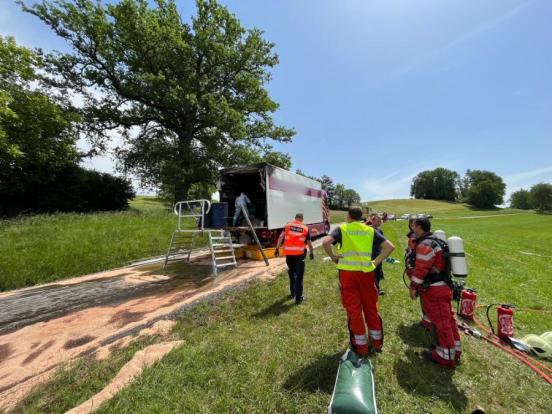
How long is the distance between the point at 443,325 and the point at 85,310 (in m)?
6.99

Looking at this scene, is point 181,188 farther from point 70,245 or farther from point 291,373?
point 291,373

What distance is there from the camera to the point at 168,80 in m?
19.8

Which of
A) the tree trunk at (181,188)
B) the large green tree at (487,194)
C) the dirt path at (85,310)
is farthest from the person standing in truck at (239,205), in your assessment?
the large green tree at (487,194)

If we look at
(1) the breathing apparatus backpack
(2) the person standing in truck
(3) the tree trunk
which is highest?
(3) the tree trunk

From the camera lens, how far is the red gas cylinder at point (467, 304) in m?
5.29

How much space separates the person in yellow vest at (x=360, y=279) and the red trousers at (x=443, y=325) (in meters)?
0.71

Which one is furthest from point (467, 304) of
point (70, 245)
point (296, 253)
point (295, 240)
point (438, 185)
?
point (438, 185)

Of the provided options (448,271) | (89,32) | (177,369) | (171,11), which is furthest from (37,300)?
(171,11)

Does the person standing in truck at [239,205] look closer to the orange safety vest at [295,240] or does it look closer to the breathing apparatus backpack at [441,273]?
the orange safety vest at [295,240]

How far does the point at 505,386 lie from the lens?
3.32m

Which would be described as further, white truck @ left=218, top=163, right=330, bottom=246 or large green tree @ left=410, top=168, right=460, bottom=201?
large green tree @ left=410, top=168, right=460, bottom=201

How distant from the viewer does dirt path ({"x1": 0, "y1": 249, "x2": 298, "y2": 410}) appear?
414cm

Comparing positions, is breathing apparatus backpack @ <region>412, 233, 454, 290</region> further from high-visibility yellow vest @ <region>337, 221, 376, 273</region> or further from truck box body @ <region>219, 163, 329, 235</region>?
truck box body @ <region>219, 163, 329, 235</region>

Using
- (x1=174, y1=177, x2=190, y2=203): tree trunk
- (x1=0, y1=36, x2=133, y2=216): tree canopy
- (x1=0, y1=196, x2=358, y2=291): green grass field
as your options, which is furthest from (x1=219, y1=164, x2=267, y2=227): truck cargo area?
(x1=0, y1=36, x2=133, y2=216): tree canopy
